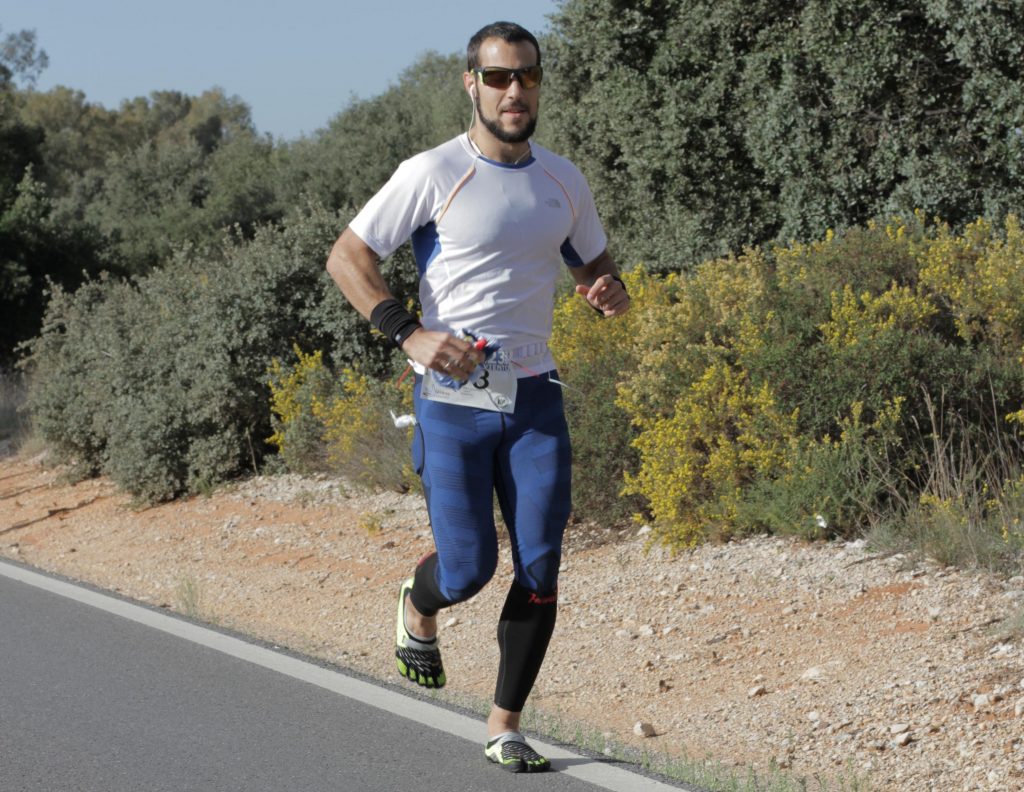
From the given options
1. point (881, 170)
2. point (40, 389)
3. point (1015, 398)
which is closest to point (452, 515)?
point (1015, 398)

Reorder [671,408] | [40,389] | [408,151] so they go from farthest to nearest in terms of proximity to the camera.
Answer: [408,151] → [40,389] → [671,408]

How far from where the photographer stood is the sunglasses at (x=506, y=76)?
4320mm

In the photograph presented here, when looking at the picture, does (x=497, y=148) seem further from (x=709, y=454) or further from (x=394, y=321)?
(x=709, y=454)

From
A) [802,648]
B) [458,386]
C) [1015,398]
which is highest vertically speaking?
[458,386]

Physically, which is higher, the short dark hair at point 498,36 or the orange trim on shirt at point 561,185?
the short dark hair at point 498,36

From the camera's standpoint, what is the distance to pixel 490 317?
438cm

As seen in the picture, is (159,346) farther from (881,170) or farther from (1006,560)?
(1006,560)

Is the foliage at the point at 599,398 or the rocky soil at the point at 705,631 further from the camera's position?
the foliage at the point at 599,398

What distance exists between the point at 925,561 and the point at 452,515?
9.97ft

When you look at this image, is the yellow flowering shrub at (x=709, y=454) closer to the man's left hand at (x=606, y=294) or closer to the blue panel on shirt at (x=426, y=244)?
the man's left hand at (x=606, y=294)

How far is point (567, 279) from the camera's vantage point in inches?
474

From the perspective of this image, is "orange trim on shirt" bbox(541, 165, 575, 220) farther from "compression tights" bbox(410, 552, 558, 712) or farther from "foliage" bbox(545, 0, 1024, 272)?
"foliage" bbox(545, 0, 1024, 272)

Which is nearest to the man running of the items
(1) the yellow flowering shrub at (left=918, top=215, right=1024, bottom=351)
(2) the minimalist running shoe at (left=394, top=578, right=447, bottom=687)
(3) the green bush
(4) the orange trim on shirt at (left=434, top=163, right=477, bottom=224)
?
(4) the orange trim on shirt at (left=434, top=163, right=477, bottom=224)

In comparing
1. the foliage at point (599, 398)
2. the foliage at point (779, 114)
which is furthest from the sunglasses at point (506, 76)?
the foliage at point (779, 114)
